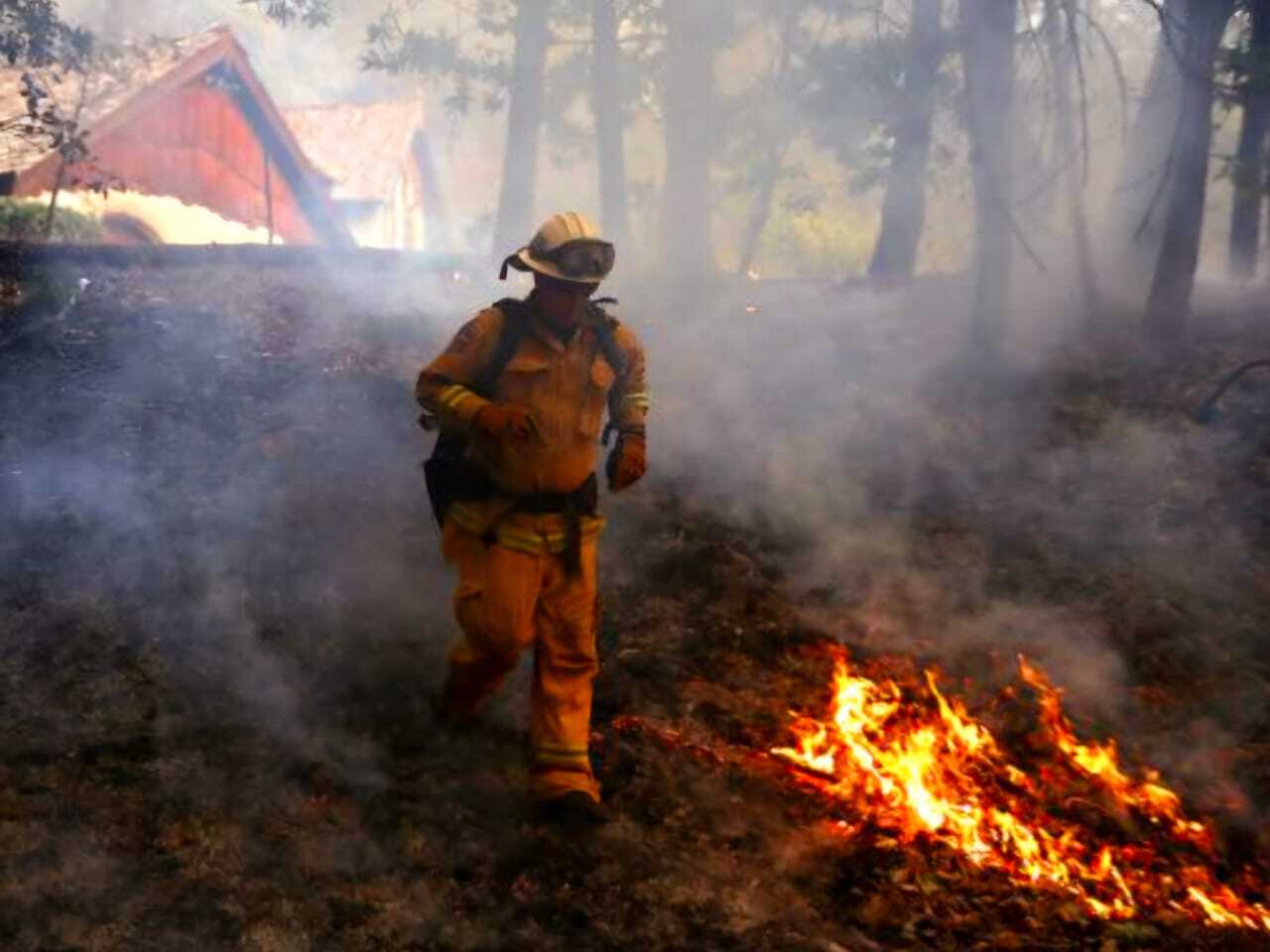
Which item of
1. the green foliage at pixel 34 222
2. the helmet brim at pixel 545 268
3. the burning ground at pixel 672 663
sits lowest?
the burning ground at pixel 672 663

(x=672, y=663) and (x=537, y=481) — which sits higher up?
(x=537, y=481)

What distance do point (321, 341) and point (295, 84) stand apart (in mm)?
51773

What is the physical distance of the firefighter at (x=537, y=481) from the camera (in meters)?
4.03

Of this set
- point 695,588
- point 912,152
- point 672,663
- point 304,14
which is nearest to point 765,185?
point 912,152

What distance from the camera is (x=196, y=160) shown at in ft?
69.4

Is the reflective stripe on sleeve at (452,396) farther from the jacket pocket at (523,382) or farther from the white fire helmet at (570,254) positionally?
the white fire helmet at (570,254)

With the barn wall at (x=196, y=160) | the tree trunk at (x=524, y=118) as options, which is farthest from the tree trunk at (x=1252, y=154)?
the barn wall at (x=196, y=160)

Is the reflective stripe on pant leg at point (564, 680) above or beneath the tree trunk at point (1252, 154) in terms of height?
beneath

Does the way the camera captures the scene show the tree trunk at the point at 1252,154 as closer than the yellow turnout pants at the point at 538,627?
No

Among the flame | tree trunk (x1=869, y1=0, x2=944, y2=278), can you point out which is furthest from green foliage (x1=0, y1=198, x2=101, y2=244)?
the flame

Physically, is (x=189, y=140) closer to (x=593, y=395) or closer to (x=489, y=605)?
(x=593, y=395)

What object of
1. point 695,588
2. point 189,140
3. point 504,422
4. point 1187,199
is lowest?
point 695,588

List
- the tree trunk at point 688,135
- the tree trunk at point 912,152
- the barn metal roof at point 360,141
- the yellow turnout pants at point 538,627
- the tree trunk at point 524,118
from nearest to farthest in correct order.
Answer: the yellow turnout pants at point 538,627
the tree trunk at point 912,152
the tree trunk at point 688,135
the tree trunk at point 524,118
the barn metal roof at point 360,141

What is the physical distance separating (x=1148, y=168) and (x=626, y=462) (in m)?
9.21
